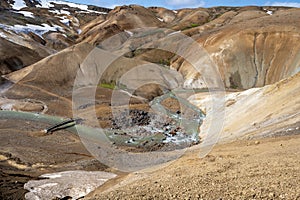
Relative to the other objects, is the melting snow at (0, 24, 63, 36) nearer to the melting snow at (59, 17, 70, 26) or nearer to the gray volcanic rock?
the melting snow at (59, 17, 70, 26)

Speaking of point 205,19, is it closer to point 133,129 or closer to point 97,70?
point 97,70

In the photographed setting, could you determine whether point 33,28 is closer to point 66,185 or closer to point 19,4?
point 19,4

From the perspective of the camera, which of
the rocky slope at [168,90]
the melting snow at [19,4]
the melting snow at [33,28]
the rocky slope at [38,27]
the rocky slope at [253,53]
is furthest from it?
the melting snow at [19,4]

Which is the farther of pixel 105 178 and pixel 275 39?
pixel 275 39

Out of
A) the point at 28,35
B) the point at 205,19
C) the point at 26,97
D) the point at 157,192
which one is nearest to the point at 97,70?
the point at 26,97

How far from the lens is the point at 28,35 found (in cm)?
8812

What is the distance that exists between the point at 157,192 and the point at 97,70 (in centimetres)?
3942

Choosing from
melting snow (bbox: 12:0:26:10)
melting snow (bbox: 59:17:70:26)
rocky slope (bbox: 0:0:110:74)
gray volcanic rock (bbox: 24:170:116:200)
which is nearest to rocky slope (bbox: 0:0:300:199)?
Result: rocky slope (bbox: 0:0:110:74)

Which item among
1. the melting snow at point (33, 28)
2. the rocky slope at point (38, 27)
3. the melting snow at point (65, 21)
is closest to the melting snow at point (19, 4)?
the rocky slope at point (38, 27)

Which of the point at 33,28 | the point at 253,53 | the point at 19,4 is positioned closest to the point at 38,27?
the point at 33,28

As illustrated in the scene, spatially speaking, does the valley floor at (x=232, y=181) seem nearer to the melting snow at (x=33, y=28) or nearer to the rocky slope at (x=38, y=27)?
the rocky slope at (x=38, y=27)

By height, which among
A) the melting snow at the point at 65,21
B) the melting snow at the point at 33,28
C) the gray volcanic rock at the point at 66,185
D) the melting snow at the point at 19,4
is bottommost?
the gray volcanic rock at the point at 66,185

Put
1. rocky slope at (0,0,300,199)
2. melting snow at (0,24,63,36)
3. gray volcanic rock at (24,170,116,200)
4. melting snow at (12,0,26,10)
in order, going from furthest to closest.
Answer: melting snow at (12,0,26,10), melting snow at (0,24,63,36), gray volcanic rock at (24,170,116,200), rocky slope at (0,0,300,199)

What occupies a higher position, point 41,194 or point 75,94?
point 41,194
